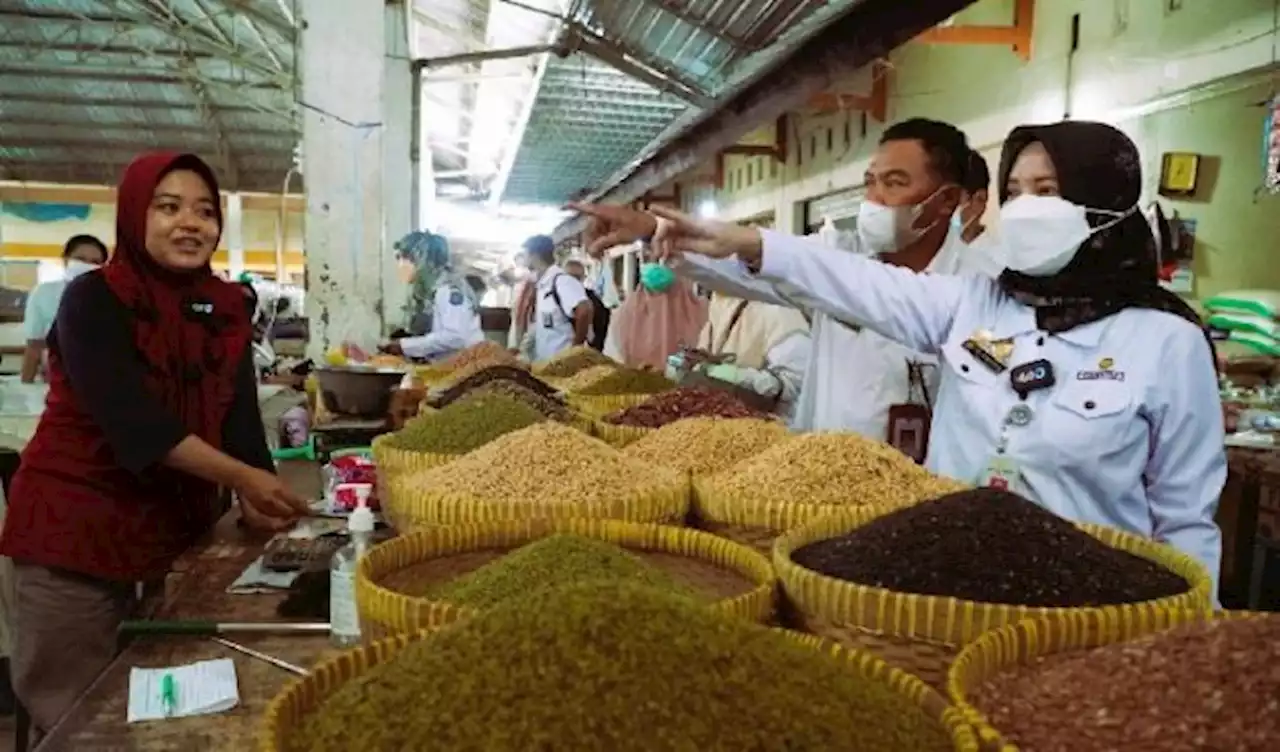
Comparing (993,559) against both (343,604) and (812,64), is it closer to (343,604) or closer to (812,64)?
(343,604)

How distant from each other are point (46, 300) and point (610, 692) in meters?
5.89

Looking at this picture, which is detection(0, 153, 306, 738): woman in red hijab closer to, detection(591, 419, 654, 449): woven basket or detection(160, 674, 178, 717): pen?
detection(591, 419, 654, 449): woven basket

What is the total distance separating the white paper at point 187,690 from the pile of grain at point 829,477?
2.22 ft

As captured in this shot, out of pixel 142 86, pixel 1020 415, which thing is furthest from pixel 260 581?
pixel 142 86

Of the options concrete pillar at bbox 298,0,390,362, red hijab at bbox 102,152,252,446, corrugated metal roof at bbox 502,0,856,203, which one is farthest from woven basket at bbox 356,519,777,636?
concrete pillar at bbox 298,0,390,362

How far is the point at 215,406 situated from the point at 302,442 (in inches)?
53.1

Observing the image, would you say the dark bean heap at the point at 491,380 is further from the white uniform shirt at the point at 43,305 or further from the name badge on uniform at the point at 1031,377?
the white uniform shirt at the point at 43,305

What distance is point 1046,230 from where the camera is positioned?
1.71 meters

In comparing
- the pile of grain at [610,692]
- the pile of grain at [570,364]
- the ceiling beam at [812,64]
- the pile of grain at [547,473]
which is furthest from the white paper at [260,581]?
the ceiling beam at [812,64]

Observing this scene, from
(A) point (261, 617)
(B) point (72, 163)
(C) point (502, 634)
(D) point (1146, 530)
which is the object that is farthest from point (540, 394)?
(B) point (72, 163)

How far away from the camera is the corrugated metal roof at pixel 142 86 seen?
8648 mm

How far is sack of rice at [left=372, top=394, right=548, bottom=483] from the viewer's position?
1.79m

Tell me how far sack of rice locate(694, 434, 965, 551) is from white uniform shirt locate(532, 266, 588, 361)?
15.4 ft

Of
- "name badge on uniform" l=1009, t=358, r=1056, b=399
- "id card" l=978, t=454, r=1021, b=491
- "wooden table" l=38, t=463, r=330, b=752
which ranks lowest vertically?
"wooden table" l=38, t=463, r=330, b=752
